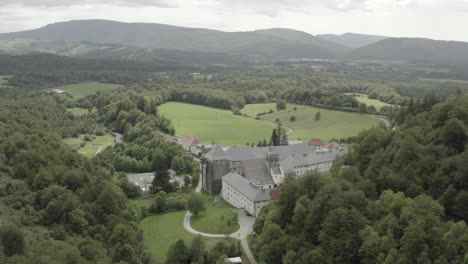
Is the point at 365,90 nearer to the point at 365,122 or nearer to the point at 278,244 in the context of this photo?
the point at 365,122

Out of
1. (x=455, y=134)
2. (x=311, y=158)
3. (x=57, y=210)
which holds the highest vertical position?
(x=455, y=134)

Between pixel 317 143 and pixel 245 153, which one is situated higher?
pixel 245 153

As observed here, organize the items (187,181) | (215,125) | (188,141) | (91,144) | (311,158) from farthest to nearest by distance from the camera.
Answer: (215,125)
(188,141)
(91,144)
(311,158)
(187,181)

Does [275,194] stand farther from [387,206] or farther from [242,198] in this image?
[387,206]

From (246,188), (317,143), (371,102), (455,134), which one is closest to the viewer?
(455,134)

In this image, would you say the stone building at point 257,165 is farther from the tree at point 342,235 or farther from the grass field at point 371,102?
the grass field at point 371,102

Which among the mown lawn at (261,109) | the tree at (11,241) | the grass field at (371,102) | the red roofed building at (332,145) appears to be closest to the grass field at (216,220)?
the tree at (11,241)

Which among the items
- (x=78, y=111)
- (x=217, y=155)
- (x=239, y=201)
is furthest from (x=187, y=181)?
(x=78, y=111)
